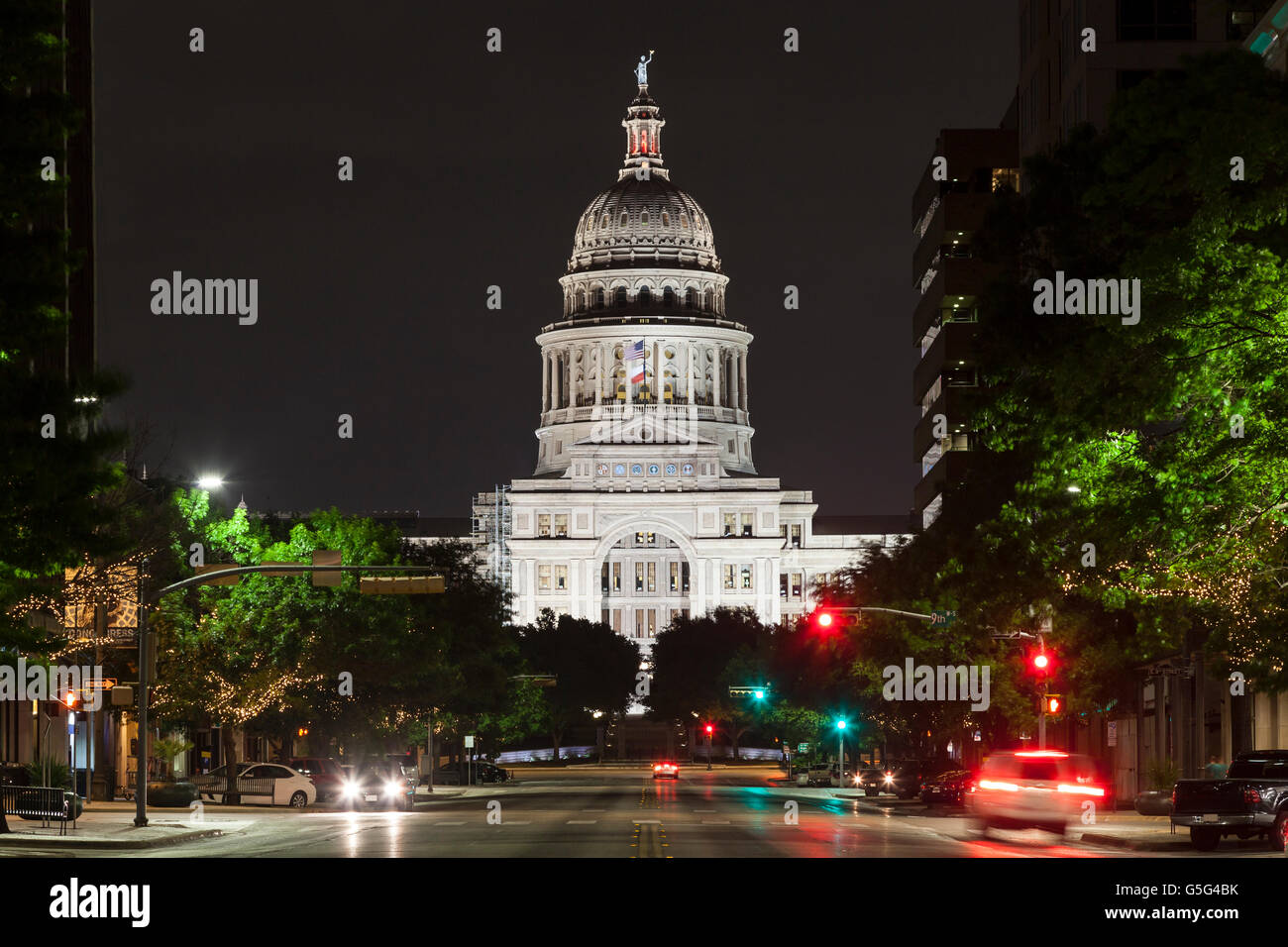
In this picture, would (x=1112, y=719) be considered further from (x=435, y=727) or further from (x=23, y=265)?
(x=23, y=265)

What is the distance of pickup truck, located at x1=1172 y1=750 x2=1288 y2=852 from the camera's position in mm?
37406

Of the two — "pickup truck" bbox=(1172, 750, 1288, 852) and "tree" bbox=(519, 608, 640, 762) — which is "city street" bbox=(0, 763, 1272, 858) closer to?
"pickup truck" bbox=(1172, 750, 1288, 852)

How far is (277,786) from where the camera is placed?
67.6 meters

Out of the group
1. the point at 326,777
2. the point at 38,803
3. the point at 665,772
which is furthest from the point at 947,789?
the point at 665,772

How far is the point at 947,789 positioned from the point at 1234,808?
95.4ft

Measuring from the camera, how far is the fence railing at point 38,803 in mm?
48031

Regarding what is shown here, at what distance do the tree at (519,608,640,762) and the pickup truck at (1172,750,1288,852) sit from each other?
131925 mm

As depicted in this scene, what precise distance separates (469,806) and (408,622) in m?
11.3

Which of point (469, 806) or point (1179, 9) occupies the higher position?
point (1179, 9)

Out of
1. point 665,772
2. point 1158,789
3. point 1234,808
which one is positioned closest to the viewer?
point 1234,808

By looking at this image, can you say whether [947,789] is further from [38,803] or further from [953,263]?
[953,263]

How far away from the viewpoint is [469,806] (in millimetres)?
68188

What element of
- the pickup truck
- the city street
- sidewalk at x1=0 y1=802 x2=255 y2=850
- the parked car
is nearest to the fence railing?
sidewalk at x1=0 y1=802 x2=255 y2=850

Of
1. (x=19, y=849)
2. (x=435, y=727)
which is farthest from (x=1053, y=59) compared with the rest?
(x=19, y=849)
